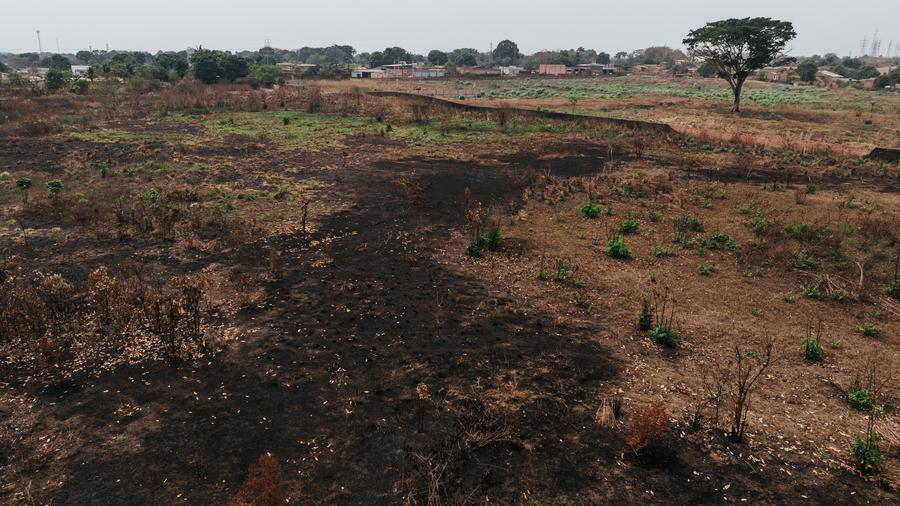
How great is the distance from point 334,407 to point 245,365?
2399 millimetres

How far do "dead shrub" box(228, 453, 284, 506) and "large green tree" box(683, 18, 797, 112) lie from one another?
5055 cm

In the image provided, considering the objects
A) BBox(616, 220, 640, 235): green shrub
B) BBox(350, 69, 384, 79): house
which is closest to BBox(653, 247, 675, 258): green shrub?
BBox(616, 220, 640, 235): green shrub

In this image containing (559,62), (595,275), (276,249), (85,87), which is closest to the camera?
(595,275)

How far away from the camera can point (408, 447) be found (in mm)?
7812

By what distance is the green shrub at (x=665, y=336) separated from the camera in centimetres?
1074

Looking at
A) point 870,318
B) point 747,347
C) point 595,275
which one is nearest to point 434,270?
point 595,275

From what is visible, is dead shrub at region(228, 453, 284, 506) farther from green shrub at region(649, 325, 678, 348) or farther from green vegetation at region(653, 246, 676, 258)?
green vegetation at region(653, 246, 676, 258)

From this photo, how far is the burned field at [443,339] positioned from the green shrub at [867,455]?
0.05 meters

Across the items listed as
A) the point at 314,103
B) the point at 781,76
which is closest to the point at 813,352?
the point at 314,103

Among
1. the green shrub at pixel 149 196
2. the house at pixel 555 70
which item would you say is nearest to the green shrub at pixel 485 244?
the green shrub at pixel 149 196

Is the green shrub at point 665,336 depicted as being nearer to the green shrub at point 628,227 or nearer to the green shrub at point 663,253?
the green shrub at point 663,253

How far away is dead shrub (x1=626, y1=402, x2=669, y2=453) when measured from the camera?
7.61 metres

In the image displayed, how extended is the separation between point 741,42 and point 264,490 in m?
52.2

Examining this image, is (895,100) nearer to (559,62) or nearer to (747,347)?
(747,347)
